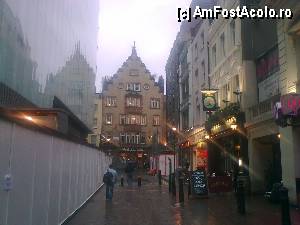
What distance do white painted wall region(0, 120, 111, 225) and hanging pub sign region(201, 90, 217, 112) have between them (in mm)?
13885

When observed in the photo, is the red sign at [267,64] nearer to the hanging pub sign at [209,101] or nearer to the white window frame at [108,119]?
the hanging pub sign at [209,101]

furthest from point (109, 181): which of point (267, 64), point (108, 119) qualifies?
point (108, 119)

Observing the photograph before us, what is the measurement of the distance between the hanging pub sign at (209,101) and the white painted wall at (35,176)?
13885mm

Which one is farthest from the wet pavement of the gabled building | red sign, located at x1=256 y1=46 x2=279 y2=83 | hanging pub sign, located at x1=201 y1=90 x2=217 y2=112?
the gabled building

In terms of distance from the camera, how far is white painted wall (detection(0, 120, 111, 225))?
654cm

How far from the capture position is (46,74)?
24.1 m

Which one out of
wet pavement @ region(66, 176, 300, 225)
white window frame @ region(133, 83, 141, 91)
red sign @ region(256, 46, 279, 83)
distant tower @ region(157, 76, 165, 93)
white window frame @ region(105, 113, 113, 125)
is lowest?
wet pavement @ region(66, 176, 300, 225)

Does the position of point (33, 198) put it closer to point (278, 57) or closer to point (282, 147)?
point (282, 147)

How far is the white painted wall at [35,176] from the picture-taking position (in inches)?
257

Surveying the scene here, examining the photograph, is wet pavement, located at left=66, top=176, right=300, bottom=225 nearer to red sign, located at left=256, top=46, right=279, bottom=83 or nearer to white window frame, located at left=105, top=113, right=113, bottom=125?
red sign, located at left=256, top=46, right=279, bottom=83

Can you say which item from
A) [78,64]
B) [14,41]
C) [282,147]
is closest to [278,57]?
[282,147]

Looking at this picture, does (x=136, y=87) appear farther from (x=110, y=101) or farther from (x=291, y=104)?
(x=291, y=104)

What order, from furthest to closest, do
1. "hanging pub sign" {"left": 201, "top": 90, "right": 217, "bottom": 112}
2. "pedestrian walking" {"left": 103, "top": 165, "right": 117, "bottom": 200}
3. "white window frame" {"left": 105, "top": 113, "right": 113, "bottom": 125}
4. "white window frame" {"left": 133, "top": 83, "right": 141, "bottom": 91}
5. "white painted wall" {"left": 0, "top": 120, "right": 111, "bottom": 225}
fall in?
"white window frame" {"left": 133, "top": 83, "right": 141, "bottom": 91} → "white window frame" {"left": 105, "top": 113, "right": 113, "bottom": 125} → "hanging pub sign" {"left": 201, "top": 90, "right": 217, "bottom": 112} → "pedestrian walking" {"left": 103, "top": 165, "right": 117, "bottom": 200} → "white painted wall" {"left": 0, "top": 120, "right": 111, "bottom": 225}

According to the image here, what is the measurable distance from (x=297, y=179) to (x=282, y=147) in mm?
1755
